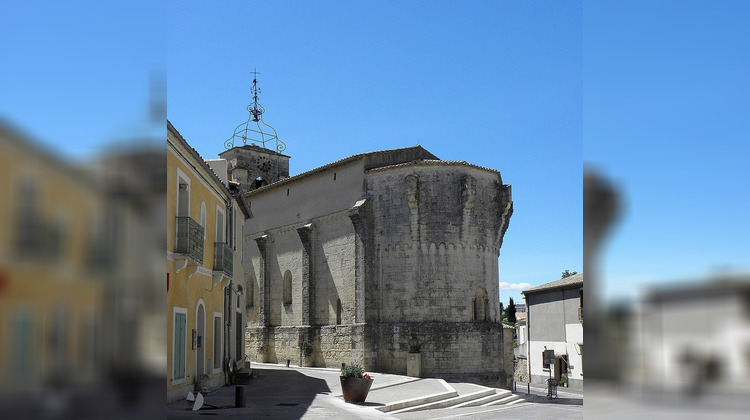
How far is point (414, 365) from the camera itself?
95.8ft

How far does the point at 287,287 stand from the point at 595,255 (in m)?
36.0

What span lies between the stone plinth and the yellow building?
329 inches

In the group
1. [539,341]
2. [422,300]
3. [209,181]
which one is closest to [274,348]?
[422,300]

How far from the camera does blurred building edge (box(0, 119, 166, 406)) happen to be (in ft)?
5.02

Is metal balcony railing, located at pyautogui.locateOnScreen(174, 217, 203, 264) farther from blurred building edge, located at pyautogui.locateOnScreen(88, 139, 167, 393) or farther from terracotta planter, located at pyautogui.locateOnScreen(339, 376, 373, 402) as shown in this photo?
blurred building edge, located at pyautogui.locateOnScreen(88, 139, 167, 393)

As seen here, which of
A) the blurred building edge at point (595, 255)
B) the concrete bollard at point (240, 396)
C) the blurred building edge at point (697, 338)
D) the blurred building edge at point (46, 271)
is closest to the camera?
the blurred building edge at point (46, 271)

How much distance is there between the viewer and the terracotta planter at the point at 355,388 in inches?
690

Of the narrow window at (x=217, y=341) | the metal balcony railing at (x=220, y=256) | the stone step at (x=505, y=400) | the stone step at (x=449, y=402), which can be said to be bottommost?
the stone step at (x=505, y=400)

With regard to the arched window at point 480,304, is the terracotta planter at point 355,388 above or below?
below

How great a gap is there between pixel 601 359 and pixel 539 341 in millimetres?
41500

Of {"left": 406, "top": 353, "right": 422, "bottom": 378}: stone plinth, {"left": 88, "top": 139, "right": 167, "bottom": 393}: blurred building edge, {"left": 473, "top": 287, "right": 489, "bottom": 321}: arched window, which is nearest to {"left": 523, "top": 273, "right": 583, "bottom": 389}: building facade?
{"left": 473, "top": 287, "right": 489, "bottom": 321}: arched window

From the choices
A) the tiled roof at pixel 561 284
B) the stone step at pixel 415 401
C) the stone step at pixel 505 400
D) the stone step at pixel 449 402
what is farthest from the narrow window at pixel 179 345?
the tiled roof at pixel 561 284

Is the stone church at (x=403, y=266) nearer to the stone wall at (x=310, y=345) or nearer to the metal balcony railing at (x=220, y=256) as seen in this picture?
the stone wall at (x=310, y=345)

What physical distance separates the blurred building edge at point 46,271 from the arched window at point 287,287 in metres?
36.3
